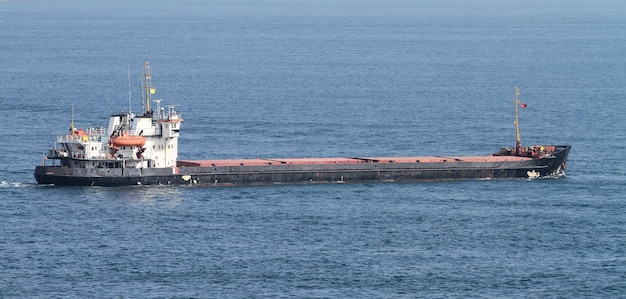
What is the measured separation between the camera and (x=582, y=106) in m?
198

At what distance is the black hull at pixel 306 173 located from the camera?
134 metres

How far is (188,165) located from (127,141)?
21.9ft

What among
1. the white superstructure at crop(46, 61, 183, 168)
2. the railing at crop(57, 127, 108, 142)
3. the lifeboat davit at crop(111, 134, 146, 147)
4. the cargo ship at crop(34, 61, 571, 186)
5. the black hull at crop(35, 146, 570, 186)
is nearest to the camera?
the black hull at crop(35, 146, 570, 186)

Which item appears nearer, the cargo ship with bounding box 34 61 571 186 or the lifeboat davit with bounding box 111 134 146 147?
the cargo ship with bounding box 34 61 571 186

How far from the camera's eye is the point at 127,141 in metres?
135

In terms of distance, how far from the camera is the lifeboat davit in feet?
441

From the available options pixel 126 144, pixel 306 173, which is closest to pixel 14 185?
pixel 126 144

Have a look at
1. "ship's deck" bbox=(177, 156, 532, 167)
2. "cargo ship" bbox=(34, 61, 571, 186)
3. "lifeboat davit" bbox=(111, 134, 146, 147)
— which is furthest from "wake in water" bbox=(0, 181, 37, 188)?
"ship's deck" bbox=(177, 156, 532, 167)

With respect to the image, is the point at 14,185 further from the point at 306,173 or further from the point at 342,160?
the point at 342,160

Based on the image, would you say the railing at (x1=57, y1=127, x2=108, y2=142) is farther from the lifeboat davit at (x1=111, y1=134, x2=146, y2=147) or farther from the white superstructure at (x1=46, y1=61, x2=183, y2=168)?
the lifeboat davit at (x1=111, y1=134, x2=146, y2=147)

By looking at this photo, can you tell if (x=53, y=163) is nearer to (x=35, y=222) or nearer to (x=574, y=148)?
(x=35, y=222)

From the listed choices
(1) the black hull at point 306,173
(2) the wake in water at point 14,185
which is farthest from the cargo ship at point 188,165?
(2) the wake in water at point 14,185

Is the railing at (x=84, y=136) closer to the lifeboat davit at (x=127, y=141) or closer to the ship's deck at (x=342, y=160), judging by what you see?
the lifeboat davit at (x=127, y=141)

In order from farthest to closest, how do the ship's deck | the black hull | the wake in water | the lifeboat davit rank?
the ship's deck
the lifeboat davit
the black hull
the wake in water
